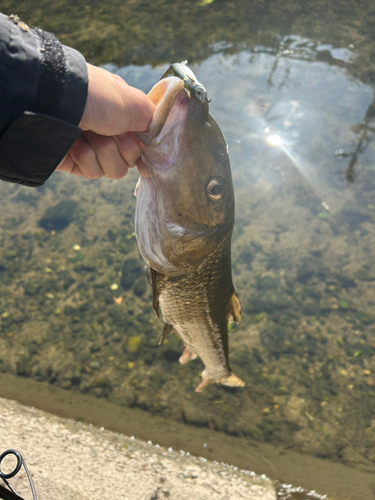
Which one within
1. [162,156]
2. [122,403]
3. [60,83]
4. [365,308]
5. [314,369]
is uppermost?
[60,83]

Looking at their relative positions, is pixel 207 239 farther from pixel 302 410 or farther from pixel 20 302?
pixel 20 302

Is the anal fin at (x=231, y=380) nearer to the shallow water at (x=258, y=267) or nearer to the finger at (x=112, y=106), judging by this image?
the shallow water at (x=258, y=267)

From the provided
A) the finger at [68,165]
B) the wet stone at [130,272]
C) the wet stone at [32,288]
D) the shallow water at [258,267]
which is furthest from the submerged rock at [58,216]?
the finger at [68,165]

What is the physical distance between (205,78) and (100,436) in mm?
5778

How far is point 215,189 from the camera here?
1889 millimetres

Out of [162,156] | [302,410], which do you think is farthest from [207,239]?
[302,410]

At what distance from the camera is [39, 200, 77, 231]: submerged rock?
4820 mm

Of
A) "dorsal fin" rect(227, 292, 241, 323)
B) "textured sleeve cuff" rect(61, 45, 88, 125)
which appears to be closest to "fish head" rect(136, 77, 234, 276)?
"textured sleeve cuff" rect(61, 45, 88, 125)

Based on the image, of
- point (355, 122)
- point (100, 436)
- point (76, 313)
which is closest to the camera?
point (100, 436)

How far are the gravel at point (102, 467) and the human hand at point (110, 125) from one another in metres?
1.99

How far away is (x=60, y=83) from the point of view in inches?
50.3

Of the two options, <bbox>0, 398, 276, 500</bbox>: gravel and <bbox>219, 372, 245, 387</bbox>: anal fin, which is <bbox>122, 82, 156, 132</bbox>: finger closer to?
<bbox>0, 398, 276, 500</bbox>: gravel

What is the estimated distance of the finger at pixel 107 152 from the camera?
1728 millimetres

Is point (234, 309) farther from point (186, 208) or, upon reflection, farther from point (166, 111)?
point (166, 111)
